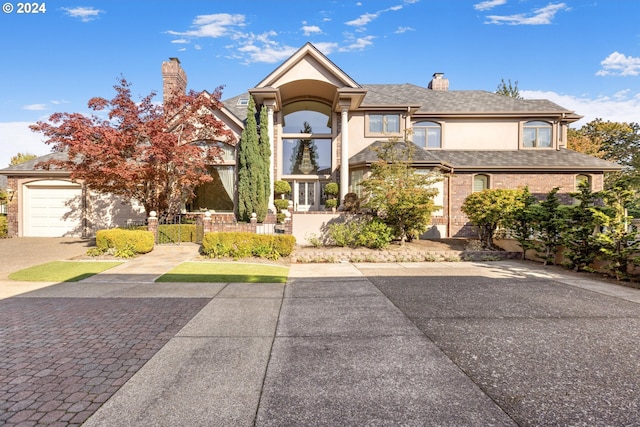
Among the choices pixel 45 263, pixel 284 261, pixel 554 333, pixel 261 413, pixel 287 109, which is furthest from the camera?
pixel 287 109

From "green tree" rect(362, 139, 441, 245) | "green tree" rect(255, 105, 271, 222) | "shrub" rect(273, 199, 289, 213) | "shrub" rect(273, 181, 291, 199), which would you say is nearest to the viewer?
"green tree" rect(362, 139, 441, 245)

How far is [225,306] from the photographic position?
18.4 feet

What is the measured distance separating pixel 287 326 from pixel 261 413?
2031mm

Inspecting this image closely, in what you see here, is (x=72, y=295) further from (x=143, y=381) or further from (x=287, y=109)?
(x=287, y=109)

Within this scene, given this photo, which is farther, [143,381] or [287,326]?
[287,326]

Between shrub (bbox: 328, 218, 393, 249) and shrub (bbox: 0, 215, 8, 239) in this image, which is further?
shrub (bbox: 0, 215, 8, 239)

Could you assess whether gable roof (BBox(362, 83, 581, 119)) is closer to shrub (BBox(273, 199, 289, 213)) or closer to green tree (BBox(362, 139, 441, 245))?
green tree (BBox(362, 139, 441, 245))

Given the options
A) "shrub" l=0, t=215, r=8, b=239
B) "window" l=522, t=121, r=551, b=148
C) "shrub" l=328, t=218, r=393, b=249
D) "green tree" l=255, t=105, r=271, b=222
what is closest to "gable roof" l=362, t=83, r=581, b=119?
"window" l=522, t=121, r=551, b=148

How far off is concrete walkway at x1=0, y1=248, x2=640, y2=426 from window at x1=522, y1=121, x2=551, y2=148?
14553 millimetres

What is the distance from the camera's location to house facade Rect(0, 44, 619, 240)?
15.8 metres

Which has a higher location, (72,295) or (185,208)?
(185,208)

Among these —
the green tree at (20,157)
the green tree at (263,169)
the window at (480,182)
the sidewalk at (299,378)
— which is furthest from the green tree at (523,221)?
the green tree at (20,157)

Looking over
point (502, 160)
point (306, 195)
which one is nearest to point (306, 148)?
point (306, 195)

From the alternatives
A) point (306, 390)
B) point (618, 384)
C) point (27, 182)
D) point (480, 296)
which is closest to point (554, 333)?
point (618, 384)
